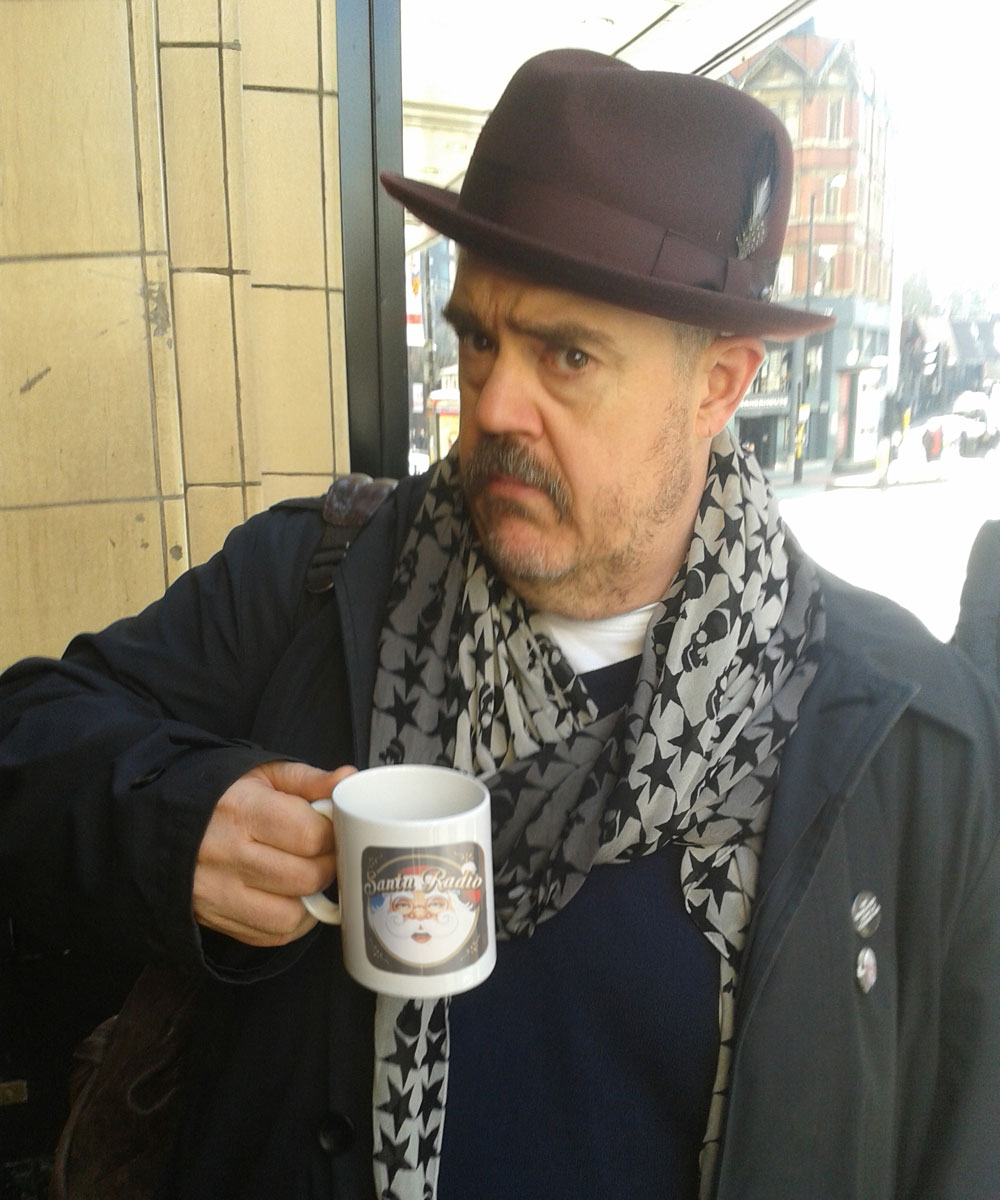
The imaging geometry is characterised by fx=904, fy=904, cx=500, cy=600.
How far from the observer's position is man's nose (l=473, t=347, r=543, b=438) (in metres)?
1.08

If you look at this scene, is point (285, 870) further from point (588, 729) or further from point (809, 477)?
point (809, 477)

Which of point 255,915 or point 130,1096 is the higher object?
point 255,915

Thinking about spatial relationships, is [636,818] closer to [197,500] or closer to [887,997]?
[887,997]

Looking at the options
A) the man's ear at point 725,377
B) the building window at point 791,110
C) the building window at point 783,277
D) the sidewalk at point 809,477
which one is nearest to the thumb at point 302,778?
the man's ear at point 725,377

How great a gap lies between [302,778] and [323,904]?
12cm

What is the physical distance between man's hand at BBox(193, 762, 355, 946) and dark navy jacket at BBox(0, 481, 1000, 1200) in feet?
0.07

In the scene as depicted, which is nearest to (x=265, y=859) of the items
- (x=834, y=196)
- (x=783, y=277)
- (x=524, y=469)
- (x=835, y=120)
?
(x=524, y=469)

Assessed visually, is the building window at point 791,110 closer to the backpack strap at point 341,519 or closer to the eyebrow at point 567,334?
the eyebrow at point 567,334

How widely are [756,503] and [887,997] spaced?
620 mm

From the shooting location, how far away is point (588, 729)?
1109mm

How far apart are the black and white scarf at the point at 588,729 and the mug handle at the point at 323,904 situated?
211 millimetres

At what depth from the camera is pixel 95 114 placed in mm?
1835

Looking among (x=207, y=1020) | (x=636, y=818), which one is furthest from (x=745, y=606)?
(x=207, y=1020)

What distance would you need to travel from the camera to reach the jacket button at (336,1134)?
1006 millimetres
